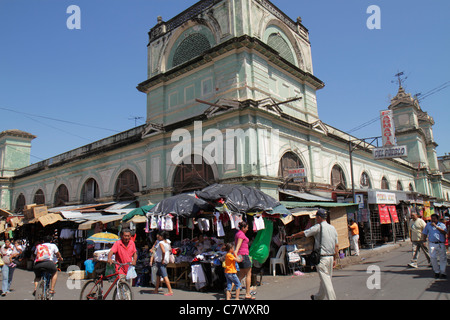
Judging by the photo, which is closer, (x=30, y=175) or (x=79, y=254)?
(x=79, y=254)

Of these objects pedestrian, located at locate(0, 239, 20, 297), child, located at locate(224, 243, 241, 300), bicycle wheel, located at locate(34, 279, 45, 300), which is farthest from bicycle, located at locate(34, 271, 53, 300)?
child, located at locate(224, 243, 241, 300)

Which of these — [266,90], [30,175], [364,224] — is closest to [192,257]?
[266,90]

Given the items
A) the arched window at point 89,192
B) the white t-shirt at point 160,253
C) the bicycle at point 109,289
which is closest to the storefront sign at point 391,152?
the white t-shirt at point 160,253

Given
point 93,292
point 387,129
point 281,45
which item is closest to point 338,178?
point 387,129

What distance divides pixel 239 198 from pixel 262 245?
156 cm

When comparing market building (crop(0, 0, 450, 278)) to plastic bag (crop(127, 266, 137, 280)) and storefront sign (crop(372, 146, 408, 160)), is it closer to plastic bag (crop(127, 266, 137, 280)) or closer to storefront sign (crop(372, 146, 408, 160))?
storefront sign (crop(372, 146, 408, 160))

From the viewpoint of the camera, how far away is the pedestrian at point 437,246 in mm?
8656

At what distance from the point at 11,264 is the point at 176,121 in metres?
11.1

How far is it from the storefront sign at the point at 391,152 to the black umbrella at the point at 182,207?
39.5 ft

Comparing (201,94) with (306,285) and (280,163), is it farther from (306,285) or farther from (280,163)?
(306,285)

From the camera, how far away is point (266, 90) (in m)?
16.7

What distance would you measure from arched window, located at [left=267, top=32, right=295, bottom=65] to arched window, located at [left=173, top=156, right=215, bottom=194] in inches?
322

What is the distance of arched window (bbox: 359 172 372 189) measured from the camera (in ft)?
85.5

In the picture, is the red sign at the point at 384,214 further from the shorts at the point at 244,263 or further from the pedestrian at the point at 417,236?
the shorts at the point at 244,263
